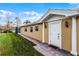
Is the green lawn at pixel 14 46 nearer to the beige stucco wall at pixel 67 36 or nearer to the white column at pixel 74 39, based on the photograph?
the beige stucco wall at pixel 67 36

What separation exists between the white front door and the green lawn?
1.32 feet

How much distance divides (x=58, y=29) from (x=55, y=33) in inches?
4.3

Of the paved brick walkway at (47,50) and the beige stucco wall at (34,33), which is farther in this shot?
the beige stucco wall at (34,33)

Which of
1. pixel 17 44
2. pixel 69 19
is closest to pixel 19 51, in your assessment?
pixel 17 44

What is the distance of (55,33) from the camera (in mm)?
3955

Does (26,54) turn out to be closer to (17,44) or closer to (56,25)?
(17,44)

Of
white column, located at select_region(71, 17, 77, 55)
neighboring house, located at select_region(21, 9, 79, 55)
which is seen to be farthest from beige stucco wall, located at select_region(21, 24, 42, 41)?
white column, located at select_region(71, 17, 77, 55)

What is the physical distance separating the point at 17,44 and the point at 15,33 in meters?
0.24

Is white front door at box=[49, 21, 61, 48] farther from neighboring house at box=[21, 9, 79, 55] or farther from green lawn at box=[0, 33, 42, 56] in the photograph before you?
green lawn at box=[0, 33, 42, 56]

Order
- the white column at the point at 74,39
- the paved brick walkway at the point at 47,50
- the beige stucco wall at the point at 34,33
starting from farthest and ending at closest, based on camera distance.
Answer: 1. the beige stucco wall at the point at 34,33
2. the paved brick walkway at the point at 47,50
3. the white column at the point at 74,39

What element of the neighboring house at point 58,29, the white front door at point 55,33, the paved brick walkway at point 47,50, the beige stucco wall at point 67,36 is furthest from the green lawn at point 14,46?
the beige stucco wall at point 67,36

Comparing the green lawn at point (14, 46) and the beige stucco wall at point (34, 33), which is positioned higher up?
the beige stucco wall at point (34, 33)

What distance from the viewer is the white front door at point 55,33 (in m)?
3.90

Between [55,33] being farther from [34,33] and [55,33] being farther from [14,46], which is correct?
[14,46]
